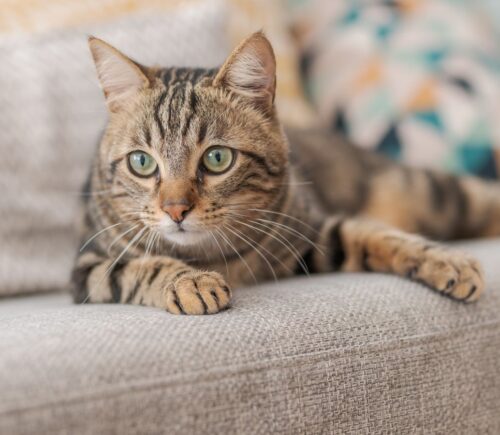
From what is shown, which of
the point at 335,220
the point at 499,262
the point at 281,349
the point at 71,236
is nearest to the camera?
the point at 281,349

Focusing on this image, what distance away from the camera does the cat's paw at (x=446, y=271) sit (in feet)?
3.34

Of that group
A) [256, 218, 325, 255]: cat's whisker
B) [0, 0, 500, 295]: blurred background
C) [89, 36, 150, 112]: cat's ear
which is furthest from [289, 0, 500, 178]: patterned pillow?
[89, 36, 150, 112]: cat's ear

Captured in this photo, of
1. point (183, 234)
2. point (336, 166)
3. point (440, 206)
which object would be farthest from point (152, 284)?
point (440, 206)

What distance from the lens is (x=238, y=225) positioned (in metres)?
1.14

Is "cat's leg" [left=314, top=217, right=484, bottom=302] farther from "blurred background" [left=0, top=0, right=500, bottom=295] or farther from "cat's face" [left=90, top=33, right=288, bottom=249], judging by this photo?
"blurred background" [left=0, top=0, right=500, bottom=295]

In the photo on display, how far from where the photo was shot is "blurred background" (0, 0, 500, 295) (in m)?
1.44

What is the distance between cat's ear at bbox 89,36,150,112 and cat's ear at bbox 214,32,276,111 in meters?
0.14

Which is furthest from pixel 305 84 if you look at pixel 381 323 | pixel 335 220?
pixel 381 323

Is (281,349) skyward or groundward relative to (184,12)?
groundward

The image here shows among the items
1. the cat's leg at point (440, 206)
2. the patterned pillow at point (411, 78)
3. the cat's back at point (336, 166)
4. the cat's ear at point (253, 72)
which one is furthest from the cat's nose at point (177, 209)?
the patterned pillow at point (411, 78)

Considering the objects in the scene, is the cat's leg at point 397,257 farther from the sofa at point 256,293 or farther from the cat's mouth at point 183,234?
the cat's mouth at point 183,234

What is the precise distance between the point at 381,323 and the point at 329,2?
4.46 ft

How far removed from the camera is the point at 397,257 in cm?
115

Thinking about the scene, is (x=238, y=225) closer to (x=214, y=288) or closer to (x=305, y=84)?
(x=214, y=288)
